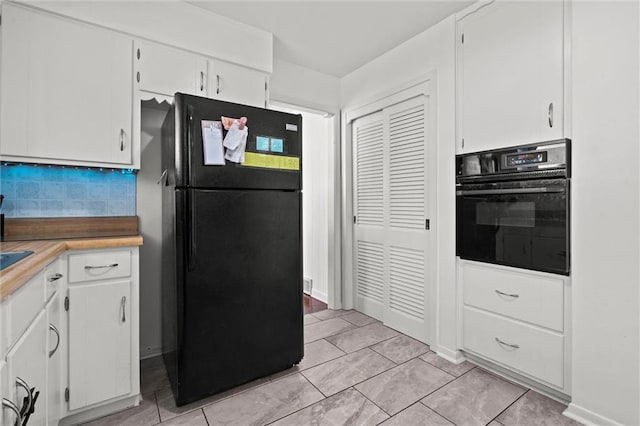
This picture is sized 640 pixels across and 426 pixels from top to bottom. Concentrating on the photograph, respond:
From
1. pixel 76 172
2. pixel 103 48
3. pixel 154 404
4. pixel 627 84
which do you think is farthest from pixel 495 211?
pixel 76 172

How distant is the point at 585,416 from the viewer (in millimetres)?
1614

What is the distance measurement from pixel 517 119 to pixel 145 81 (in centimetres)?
232

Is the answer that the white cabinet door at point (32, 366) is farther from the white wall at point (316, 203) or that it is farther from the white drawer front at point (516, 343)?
the white wall at point (316, 203)

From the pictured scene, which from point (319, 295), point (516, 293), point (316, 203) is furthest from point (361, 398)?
point (316, 203)

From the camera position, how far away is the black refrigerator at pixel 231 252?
1.70 m

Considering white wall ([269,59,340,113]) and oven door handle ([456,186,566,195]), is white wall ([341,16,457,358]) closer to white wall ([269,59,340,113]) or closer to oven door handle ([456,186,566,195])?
oven door handle ([456,186,566,195])

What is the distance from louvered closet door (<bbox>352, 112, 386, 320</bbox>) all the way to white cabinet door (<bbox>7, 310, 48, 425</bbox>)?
2443mm

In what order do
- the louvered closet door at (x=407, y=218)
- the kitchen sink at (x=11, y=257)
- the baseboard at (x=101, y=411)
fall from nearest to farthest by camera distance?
1. the kitchen sink at (x=11, y=257)
2. the baseboard at (x=101, y=411)
3. the louvered closet door at (x=407, y=218)

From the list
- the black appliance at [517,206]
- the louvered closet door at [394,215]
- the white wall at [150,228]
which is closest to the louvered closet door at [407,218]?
the louvered closet door at [394,215]

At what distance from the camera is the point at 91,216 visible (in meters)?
2.09

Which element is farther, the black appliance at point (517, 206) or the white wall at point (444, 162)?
the white wall at point (444, 162)

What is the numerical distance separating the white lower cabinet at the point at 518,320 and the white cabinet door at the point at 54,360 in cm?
234

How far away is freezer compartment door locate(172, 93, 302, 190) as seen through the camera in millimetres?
1696

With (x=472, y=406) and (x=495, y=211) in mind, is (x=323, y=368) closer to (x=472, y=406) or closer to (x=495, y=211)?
(x=472, y=406)
